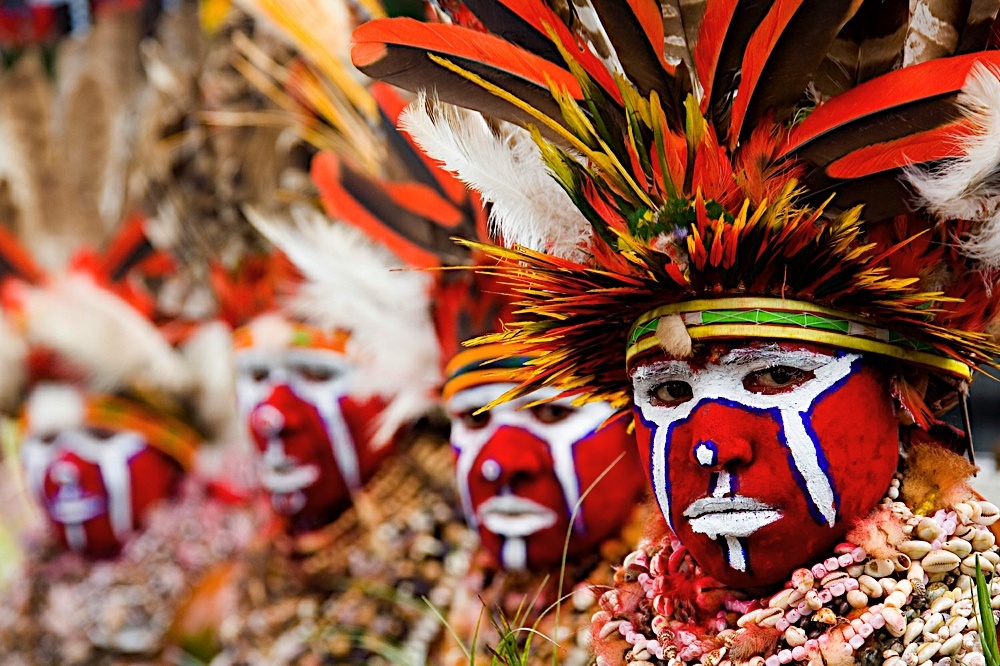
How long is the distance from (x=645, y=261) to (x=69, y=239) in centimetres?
Answer: 506

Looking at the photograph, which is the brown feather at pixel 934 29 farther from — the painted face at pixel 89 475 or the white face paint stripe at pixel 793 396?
the painted face at pixel 89 475

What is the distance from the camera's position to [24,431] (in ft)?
18.4

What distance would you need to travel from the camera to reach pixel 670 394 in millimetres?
2182

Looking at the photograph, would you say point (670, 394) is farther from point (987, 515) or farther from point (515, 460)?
point (515, 460)

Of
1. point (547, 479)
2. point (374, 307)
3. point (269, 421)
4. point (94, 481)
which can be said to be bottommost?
point (94, 481)

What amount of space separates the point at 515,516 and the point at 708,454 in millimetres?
1356

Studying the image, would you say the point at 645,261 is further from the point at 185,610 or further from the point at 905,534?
the point at 185,610

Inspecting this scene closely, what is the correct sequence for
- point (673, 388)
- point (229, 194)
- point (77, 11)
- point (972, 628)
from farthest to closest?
point (77, 11), point (229, 194), point (673, 388), point (972, 628)

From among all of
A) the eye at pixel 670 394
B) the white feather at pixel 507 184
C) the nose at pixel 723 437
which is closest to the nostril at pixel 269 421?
the white feather at pixel 507 184

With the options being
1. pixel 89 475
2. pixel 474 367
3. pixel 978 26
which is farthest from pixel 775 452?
pixel 89 475

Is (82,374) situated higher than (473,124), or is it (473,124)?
(473,124)

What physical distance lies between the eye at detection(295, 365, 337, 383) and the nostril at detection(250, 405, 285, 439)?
172mm

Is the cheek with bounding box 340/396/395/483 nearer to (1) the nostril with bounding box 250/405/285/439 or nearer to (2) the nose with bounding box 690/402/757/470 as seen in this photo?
(1) the nostril with bounding box 250/405/285/439

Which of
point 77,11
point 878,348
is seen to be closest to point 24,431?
point 77,11
